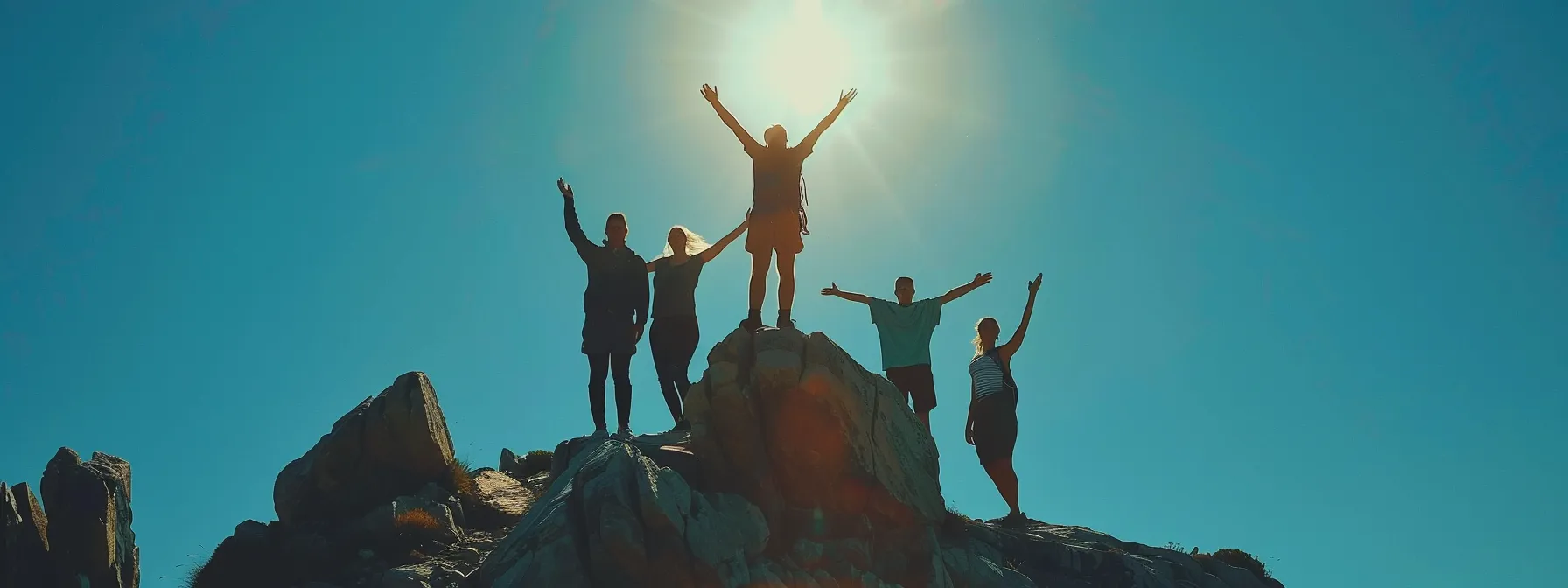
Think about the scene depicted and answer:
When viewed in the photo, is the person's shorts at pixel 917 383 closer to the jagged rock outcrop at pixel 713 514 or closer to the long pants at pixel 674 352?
the jagged rock outcrop at pixel 713 514

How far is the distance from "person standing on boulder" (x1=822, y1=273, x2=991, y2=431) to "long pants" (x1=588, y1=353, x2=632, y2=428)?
3.97 meters

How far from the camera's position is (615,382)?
16797mm

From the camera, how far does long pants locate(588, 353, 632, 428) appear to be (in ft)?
54.9

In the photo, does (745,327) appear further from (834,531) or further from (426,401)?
(426,401)

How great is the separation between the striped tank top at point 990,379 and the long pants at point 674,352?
4.45 m

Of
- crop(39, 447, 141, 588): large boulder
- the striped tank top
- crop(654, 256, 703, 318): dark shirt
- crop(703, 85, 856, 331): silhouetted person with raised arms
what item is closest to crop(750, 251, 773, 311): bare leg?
crop(703, 85, 856, 331): silhouetted person with raised arms

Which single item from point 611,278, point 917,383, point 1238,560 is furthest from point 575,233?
point 1238,560

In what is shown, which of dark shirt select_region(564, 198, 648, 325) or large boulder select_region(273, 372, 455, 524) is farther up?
dark shirt select_region(564, 198, 648, 325)

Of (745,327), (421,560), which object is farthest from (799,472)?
(421,560)

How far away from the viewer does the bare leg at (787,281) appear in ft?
48.9

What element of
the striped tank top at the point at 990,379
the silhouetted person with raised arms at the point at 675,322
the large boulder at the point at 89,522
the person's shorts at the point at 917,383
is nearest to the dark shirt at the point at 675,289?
the silhouetted person with raised arms at the point at 675,322

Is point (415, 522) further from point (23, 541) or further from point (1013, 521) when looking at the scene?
point (1013, 521)

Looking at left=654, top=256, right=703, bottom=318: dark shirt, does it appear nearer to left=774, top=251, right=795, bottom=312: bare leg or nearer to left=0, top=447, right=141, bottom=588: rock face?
left=774, top=251, right=795, bottom=312: bare leg

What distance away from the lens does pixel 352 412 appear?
16953 mm
